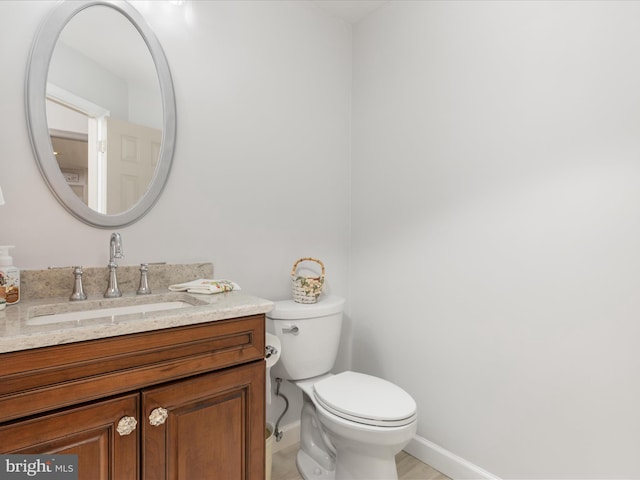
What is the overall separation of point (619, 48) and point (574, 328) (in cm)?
99

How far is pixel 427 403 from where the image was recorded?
1.81 m

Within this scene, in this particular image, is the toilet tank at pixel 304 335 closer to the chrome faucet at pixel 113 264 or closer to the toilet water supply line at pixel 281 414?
the toilet water supply line at pixel 281 414

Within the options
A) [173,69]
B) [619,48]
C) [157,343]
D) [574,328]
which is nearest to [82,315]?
[157,343]

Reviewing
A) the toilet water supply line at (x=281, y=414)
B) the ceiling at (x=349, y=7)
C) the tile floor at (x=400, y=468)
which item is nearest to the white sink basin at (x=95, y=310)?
the toilet water supply line at (x=281, y=414)

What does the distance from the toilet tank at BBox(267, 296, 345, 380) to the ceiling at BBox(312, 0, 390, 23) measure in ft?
5.53

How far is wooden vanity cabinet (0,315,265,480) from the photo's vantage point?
81 centimetres

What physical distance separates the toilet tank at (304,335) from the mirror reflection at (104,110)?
81 centimetres

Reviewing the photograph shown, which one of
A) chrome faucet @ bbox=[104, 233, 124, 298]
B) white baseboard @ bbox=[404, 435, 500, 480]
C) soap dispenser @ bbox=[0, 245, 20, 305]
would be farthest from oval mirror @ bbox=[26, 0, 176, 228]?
white baseboard @ bbox=[404, 435, 500, 480]

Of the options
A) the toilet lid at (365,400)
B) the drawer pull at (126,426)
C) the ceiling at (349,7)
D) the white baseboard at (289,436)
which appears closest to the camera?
the drawer pull at (126,426)

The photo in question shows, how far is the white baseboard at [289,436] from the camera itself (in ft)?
6.15

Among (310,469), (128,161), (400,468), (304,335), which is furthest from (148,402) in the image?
(400,468)

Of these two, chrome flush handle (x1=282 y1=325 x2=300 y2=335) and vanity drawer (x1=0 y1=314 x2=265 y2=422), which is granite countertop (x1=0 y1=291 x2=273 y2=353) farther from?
chrome flush handle (x1=282 y1=325 x2=300 y2=335)

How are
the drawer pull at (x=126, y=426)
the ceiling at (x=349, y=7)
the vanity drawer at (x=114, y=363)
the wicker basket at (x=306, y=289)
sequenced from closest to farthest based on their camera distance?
the vanity drawer at (x=114, y=363), the drawer pull at (x=126, y=426), the wicker basket at (x=306, y=289), the ceiling at (x=349, y=7)

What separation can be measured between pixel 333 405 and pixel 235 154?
121cm
